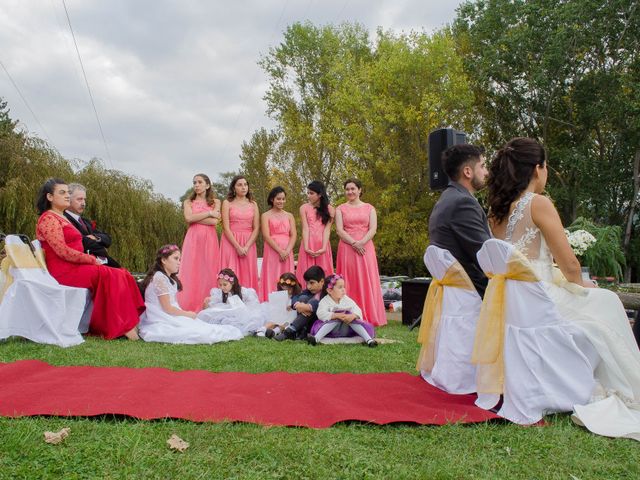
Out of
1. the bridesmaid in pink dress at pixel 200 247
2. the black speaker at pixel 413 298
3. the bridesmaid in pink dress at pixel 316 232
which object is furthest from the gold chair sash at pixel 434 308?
the bridesmaid in pink dress at pixel 200 247

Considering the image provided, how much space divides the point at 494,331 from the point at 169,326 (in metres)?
4.18

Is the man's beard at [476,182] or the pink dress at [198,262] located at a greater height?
the man's beard at [476,182]

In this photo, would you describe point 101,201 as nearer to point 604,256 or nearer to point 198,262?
point 198,262

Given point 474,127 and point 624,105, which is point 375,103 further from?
point 624,105

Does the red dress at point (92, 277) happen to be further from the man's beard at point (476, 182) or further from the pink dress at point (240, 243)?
the man's beard at point (476, 182)

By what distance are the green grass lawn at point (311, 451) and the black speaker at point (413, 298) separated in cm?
541

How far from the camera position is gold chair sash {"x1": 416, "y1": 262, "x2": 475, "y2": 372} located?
13.2ft

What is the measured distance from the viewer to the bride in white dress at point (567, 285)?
3.18 meters

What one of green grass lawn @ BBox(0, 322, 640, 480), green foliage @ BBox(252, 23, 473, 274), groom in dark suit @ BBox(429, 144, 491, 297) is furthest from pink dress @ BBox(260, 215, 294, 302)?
green foliage @ BBox(252, 23, 473, 274)

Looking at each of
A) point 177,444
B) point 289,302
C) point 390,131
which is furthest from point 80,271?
point 390,131

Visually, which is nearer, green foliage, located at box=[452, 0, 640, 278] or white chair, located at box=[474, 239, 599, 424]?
white chair, located at box=[474, 239, 599, 424]

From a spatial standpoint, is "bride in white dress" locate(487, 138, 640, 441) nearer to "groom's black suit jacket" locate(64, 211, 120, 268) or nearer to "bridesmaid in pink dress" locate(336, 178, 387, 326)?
"bridesmaid in pink dress" locate(336, 178, 387, 326)

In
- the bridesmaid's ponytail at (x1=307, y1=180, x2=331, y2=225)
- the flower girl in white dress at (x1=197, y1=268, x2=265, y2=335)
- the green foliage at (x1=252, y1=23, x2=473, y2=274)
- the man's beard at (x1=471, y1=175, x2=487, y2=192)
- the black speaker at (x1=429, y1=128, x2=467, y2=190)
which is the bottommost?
the flower girl in white dress at (x1=197, y1=268, x2=265, y2=335)

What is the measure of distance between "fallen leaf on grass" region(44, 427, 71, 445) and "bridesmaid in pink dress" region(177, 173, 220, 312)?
5676 mm
